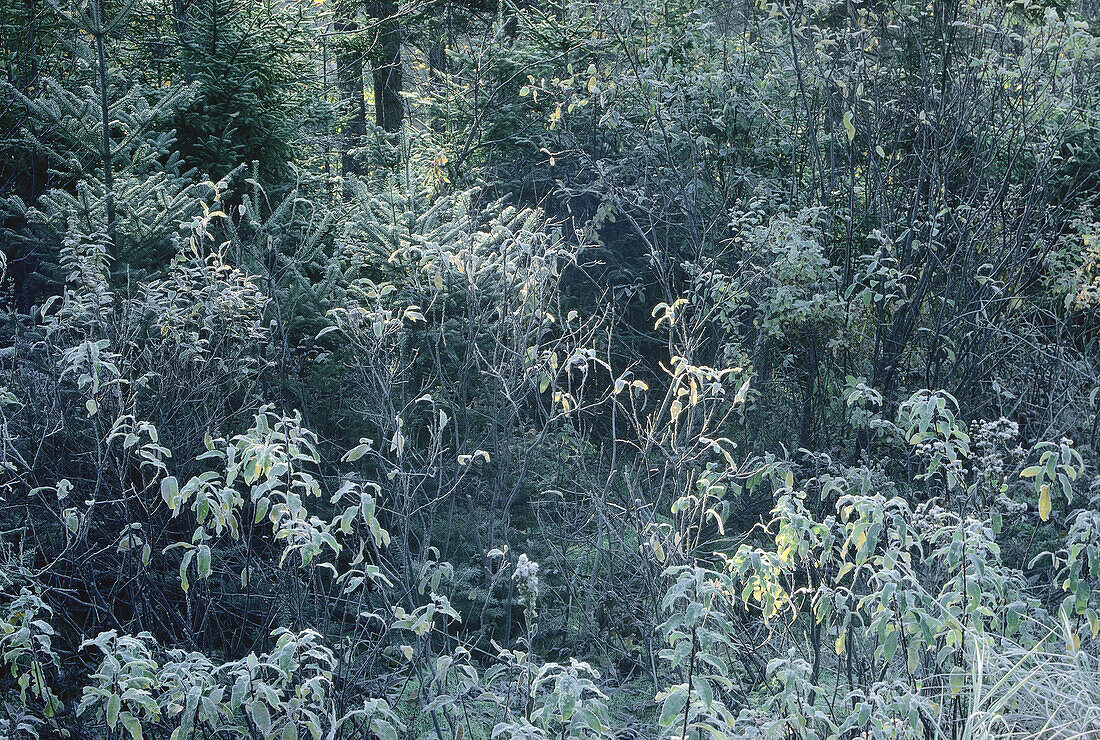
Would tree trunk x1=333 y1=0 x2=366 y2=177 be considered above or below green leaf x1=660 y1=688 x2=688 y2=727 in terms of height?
above

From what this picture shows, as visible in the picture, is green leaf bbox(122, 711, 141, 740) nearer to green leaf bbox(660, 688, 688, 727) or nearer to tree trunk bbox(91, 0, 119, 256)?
green leaf bbox(660, 688, 688, 727)

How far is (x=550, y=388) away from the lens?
6.20 meters

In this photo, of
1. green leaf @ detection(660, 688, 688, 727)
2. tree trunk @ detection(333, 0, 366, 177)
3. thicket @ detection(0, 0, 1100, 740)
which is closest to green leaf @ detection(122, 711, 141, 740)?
thicket @ detection(0, 0, 1100, 740)

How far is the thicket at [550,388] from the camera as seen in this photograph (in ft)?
9.83

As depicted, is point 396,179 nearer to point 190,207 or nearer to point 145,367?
point 190,207

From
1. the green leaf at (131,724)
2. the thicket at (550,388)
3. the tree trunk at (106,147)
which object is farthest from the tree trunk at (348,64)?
the green leaf at (131,724)

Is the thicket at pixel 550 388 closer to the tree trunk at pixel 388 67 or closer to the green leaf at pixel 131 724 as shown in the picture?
the green leaf at pixel 131 724

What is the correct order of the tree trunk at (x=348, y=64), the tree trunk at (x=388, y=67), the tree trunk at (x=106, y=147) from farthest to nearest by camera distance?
the tree trunk at (x=388, y=67) < the tree trunk at (x=348, y=64) < the tree trunk at (x=106, y=147)

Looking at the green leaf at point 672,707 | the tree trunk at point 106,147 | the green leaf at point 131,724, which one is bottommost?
the green leaf at point 131,724

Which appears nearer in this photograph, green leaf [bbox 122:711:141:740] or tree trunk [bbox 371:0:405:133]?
green leaf [bbox 122:711:141:740]

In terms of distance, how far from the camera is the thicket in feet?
9.83

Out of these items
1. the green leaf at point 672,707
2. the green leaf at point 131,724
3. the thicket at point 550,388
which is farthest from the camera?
the thicket at point 550,388

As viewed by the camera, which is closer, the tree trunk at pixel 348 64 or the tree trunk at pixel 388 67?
the tree trunk at pixel 348 64

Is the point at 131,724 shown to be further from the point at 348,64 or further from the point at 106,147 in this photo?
the point at 348,64
